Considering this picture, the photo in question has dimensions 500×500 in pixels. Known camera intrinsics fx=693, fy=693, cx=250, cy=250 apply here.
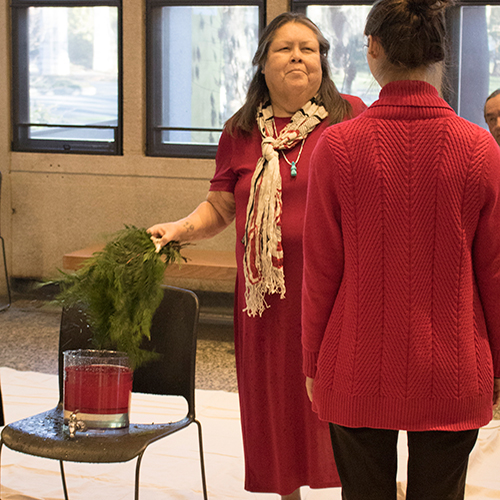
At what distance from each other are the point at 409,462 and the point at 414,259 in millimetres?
418

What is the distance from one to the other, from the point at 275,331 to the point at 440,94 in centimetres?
100

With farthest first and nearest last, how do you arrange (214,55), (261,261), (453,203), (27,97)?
(27,97)
(214,55)
(261,261)
(453,203)

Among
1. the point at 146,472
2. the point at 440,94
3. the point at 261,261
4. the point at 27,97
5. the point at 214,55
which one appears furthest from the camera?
the point at 27,97

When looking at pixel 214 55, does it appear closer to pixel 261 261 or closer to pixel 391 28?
pixel 261 261

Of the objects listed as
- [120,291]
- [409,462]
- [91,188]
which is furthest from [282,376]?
[91,188]

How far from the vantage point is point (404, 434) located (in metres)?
3.22

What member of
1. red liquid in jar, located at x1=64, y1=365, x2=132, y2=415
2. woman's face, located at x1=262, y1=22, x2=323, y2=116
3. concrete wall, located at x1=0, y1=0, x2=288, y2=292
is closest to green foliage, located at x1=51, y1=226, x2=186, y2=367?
red liquid in jar, located at x1=64, y1=365, x2=132, y2=415

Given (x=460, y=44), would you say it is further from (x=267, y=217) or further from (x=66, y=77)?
(x=267, y=217)

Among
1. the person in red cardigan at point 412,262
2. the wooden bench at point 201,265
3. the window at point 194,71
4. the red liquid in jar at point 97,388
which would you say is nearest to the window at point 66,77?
the window at point 194,71

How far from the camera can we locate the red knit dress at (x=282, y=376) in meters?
2.16

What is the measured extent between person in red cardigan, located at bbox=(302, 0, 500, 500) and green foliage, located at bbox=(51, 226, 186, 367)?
70 centimetres

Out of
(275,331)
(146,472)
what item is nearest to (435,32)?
(275,331)

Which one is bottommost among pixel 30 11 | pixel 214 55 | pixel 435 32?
pixel 435 32

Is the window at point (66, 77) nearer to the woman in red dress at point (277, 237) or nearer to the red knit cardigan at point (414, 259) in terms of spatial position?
the woman in red dress at point (277, 237)
